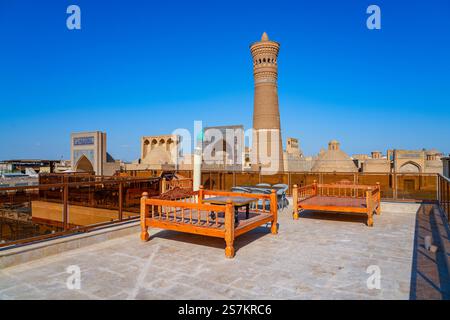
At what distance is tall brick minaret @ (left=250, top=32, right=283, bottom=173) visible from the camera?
31406 mm

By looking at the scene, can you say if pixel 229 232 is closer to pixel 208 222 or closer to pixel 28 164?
pixel 208 222

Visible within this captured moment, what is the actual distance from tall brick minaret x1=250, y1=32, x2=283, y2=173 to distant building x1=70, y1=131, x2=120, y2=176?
47.5 ft

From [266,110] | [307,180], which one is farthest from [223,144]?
[307,180]

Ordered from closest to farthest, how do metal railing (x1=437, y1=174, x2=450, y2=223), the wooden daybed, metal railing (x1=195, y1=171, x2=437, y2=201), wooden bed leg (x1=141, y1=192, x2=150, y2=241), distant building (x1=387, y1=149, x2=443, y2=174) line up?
wooden bed leg (x1=141, y1=192, x2=150, y2=241)
metal railing (x1=437, y1=174, x2=450, y2=223)
the wooden daybed
metal railing (x1=195, y1=171, x2=437, y2=201)
distant building (x1=387, y1=149, x2=443, y2=174)

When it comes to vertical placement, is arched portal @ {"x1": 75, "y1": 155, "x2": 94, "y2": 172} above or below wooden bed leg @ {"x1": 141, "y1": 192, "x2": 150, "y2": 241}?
above

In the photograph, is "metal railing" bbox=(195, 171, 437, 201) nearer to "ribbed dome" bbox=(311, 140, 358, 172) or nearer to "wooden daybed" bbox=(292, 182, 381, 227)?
"wooden daybed" bbox=(292, 182, 381, 227)

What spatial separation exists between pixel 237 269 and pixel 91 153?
1093 inches

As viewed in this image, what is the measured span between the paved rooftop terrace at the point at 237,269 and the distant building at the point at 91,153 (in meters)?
24.2

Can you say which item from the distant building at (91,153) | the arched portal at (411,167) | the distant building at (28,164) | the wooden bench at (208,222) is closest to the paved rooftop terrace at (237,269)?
the wooden bench at (208,222)

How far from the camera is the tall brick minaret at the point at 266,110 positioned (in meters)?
31.4

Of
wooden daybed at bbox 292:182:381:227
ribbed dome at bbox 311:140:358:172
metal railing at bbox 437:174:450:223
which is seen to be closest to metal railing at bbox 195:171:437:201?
wooden daybed at bbox 292:182:381:227

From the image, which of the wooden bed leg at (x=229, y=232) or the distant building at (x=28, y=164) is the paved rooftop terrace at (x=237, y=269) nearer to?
the wooden bed leg at (x=229, y=232)

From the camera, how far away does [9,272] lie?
3.97 meters
